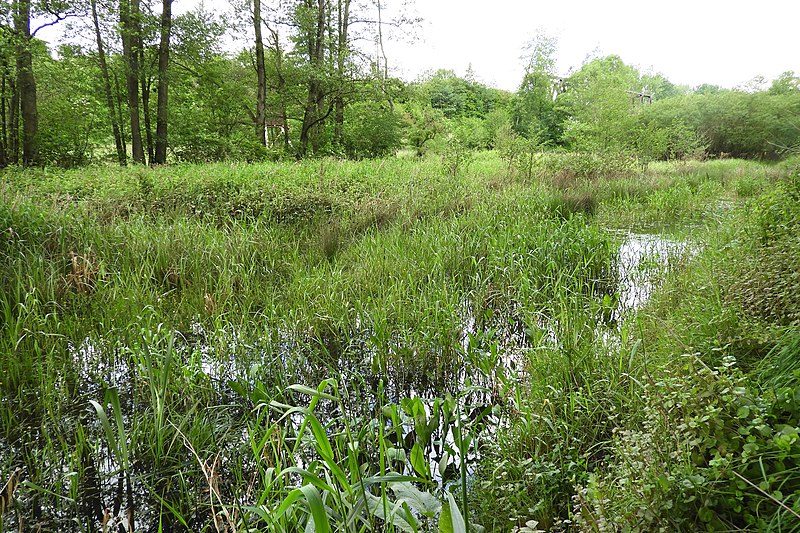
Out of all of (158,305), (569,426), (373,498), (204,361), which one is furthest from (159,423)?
(569,426)

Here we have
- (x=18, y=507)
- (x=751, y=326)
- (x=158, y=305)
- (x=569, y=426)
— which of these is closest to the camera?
(x=18, y=507)

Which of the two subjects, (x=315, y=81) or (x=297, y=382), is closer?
(x=297, y=382)

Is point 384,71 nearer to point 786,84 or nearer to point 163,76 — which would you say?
point 163,76

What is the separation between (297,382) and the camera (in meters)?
2.71

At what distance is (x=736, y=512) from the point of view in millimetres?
1136

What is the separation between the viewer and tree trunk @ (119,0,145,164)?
11.1 metres

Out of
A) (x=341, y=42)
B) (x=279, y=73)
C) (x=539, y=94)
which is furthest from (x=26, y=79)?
(x=539, y=94)

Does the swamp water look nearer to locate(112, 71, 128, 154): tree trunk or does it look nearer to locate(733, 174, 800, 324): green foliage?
locate(733, 174, 800, 324): green foliage

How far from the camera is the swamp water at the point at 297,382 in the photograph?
193 centimetres

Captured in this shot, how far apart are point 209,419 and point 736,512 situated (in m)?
2.27

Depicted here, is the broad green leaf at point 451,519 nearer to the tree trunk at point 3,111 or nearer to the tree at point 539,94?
the tree trunk at point 3,111

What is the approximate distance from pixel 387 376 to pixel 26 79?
12.1m

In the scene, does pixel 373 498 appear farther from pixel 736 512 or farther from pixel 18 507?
pixel 18 507

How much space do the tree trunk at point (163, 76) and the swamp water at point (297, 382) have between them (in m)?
11.3
